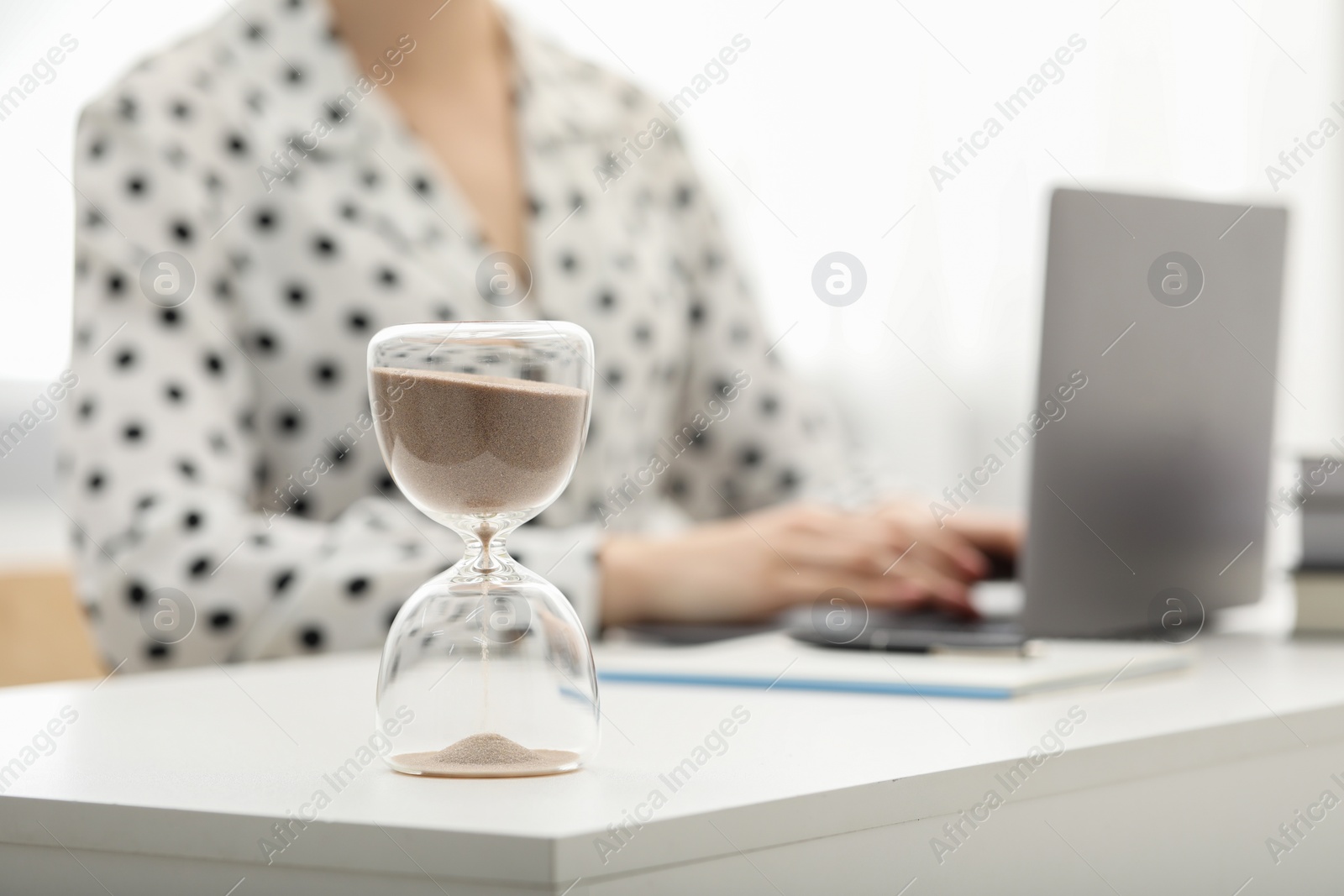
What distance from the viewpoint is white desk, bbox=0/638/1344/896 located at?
1.44 feet

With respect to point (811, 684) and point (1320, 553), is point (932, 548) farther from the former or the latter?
point (811, 684)

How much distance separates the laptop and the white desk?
0.48 feet

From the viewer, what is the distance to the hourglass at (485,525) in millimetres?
516

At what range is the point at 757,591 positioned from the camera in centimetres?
114

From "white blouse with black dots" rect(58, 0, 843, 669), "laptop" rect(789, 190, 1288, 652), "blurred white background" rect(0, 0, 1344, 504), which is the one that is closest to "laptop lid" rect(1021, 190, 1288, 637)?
"laptop" rect(789, 190, 1288, 652)

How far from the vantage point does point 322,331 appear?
1307 mm

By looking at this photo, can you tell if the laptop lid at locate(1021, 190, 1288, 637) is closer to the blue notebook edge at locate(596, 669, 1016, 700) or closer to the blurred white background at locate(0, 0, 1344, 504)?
the blue notebook edge at locate(596, 669, 1016, 700)

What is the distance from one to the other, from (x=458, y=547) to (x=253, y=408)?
0.31 m

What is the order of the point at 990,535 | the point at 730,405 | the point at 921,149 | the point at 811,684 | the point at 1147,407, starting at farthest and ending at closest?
1. the point at 921,149
2. the point at 730,405
3. the point at 990,535
4. the point at 1147,407
5. the point at 811,684

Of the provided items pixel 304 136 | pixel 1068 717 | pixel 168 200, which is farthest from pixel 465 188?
pixel 1068 717

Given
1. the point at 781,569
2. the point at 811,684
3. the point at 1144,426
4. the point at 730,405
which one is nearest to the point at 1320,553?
the point at 1144,426

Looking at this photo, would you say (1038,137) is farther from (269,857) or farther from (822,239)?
(269,857)

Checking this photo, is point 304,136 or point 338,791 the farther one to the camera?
point 304,136

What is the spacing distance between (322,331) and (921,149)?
1.47 m
